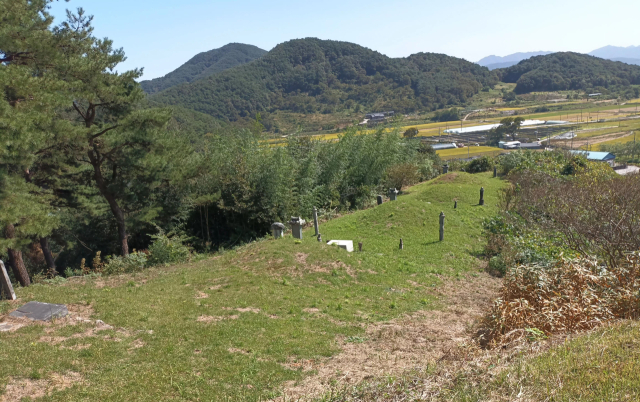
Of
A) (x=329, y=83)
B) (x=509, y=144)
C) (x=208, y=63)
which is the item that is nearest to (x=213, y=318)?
(x=509, y=144)

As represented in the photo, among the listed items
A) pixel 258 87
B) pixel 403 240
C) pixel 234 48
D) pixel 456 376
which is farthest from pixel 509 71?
pixel 456 376

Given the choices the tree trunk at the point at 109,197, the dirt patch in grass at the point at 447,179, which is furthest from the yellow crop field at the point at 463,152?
the tree trunk at the point at 109,197

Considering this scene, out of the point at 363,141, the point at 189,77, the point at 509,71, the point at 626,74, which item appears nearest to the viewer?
the point at 363,141

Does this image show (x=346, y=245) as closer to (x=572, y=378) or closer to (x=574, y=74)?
(x=572, y=378)

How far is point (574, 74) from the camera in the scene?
10300 cm

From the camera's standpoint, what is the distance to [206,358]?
5363 millimetres

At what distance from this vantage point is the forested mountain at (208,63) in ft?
438

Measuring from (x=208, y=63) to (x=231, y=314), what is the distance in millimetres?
161843

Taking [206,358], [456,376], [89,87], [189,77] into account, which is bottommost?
[206,358]

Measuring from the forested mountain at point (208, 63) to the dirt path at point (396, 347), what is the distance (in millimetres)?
134441

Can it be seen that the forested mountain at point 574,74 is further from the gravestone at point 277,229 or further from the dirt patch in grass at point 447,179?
the gravestone at point 277,229

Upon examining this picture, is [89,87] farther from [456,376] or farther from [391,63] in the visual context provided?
[391,63]

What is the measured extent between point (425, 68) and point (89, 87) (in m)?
115

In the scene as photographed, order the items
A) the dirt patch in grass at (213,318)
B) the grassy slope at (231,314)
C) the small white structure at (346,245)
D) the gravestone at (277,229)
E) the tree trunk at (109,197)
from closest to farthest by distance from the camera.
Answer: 1. the grassy slope at (231,314)
2. the dirt patch in grass at (213,318)
3. the small white structure at (346,245)
4. the gravestone at (277,229)
5. the tree trunk at (109,197)
